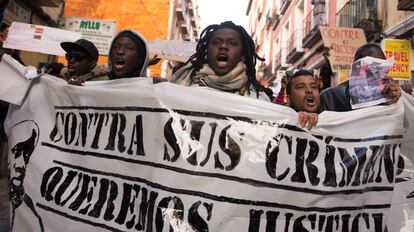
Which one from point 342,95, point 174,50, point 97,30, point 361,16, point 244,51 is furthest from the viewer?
point 361,16

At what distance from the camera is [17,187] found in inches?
85.8

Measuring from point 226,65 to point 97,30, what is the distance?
867cm

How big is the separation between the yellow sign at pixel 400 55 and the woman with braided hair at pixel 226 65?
6832 mm

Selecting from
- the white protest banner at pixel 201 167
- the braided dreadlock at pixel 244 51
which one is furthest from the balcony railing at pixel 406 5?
the white protest banner at pixel 201 167

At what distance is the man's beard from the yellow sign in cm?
799

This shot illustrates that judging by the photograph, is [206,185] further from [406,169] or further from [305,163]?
[406,169]

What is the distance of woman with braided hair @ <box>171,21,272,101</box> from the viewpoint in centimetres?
234

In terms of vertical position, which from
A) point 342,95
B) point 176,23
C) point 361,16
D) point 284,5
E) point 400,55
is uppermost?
point 284,5

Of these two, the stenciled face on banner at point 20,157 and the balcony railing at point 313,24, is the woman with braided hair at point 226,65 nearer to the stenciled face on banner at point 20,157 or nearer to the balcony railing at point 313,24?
the stenciled face on banner at point 20,157

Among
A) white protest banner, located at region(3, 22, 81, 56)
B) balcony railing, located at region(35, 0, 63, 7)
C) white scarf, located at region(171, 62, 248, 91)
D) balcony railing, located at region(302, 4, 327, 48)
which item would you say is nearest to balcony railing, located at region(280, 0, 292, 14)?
balcony railing, located at region(302, 4, 327, 48)

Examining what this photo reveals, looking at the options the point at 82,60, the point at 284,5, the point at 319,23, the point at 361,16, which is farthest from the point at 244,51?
the point at 284,5

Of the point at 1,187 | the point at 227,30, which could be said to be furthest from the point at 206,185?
the point at 1,187

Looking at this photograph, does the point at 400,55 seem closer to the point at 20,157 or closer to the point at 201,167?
the point at 201,167

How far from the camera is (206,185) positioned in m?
1.75
